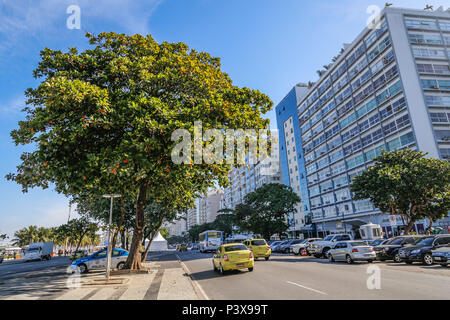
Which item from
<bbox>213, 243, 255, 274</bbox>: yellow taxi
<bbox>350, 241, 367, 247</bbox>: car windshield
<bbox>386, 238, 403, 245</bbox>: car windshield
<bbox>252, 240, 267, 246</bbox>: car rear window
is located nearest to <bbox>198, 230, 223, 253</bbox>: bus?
<bbox>252, 240, 267, 246</bbox>: car rear window

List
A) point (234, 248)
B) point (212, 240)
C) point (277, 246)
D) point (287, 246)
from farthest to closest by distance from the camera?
point (212, 240) < point (277, 246) < point (287, 246) < point (234, 248)

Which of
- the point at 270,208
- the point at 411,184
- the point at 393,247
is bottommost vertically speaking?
the point at 393,247

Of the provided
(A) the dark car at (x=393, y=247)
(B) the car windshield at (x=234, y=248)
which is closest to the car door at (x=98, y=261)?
(B) the car windshield at (x=234, y=248)

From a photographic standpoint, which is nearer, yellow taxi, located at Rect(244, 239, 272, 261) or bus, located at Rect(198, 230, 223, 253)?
Result: yellow taxi, located at Rect(244, 239, 272, 261)

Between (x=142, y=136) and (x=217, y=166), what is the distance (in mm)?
3674

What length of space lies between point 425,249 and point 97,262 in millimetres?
20829

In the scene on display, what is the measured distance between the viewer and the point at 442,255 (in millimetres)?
13961

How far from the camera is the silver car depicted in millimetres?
17136

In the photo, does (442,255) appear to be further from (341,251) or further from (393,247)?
(341,251)

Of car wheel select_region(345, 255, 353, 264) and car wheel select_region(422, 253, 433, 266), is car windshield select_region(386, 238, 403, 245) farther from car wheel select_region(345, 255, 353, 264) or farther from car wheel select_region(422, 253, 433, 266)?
car wheel select_region(345, 255, 353, 264)

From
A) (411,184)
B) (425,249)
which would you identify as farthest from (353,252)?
(411,184)

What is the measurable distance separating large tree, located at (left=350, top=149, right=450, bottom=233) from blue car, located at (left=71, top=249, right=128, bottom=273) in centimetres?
2263

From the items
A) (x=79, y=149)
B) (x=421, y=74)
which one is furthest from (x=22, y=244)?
(x=421, y=74)

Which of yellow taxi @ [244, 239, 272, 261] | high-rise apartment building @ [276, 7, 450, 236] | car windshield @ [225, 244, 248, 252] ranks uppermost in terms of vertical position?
high-rise apartment building @ [276, 7, 450, 236]
